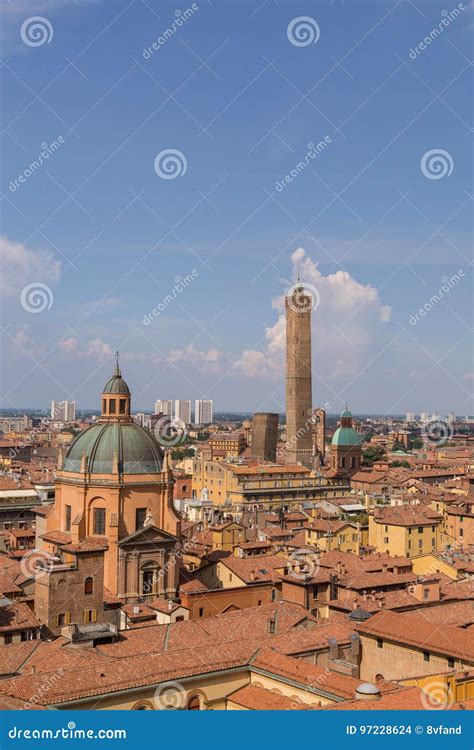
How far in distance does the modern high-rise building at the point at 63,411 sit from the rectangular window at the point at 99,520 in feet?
463

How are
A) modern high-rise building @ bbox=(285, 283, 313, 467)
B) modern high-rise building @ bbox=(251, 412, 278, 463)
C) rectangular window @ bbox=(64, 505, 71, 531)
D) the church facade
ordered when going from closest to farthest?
1. the church facade
2. rectangular window @ bbox=(64, 505, 71, 531)
3. modern high-rise building @ bbox=(251, 412, 278, 463)
4. modern high-rise building @ bbox=(285, 283, 313, 467)

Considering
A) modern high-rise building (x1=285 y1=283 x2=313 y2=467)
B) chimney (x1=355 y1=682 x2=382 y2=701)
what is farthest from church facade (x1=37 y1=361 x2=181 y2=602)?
modern high-rise building (x1=285 y1=283 x2=313 y2=467)

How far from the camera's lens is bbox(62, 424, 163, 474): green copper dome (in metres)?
27.0

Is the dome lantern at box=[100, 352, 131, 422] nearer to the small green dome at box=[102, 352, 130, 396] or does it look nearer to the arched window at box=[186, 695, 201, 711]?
the small green dome at box=[102, 352, 130, 396]

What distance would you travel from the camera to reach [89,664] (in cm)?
1518

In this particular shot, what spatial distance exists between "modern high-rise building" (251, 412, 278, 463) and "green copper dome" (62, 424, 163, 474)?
147 ft

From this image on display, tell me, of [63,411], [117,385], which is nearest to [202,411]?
[63,411]

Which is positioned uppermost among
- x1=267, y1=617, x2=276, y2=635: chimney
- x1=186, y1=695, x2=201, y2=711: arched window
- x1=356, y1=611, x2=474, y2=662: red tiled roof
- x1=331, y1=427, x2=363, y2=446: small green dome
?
x1=331, y1=427, x2=363, y2=446: small green dome

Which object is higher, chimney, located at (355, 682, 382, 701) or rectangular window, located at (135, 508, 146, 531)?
rectangular window, located at (135, 508, 146, 531)

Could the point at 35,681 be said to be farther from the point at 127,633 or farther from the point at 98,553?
the point at 98,553

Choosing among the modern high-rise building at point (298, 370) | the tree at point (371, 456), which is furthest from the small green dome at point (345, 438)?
the tree at point (371, 456)

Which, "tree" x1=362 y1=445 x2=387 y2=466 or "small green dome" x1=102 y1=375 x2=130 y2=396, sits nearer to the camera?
"small green dome" x1=102 y1=375 x2=130 y2=396

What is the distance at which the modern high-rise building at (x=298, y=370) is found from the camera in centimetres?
7588

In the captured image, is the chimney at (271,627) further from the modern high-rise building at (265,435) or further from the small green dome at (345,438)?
the modern high-rise building at (265,435)
